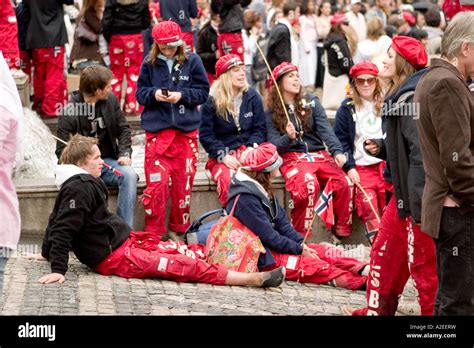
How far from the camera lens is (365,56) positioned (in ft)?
53.9

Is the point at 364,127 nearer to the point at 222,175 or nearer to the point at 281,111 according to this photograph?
the point at 281,111

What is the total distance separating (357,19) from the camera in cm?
1955

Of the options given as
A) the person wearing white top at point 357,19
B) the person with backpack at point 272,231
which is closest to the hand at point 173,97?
the person with backpack at point 272,231

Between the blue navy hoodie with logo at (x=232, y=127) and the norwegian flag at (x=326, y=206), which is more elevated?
the blue navy hoodie with logo at (x=232, y=127)

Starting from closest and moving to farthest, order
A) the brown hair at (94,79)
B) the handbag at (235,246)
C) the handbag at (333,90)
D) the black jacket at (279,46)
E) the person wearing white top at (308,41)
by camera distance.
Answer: the handbag at (235,246)
the brown hair at (94,79)
the black jacket at (279,46)
the handbag at (333,90)
the person wearing white top at (308,41)

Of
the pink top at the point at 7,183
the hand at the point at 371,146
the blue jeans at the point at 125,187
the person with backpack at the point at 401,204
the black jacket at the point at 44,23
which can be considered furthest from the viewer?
the black jacket at the point at 44,23

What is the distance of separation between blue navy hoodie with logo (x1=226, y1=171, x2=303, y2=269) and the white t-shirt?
5.33 feet

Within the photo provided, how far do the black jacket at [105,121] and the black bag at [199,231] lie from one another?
3.31 feet

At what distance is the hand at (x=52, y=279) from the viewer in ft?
28.5

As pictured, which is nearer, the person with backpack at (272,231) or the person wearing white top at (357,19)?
the person with backpack at (272,231)

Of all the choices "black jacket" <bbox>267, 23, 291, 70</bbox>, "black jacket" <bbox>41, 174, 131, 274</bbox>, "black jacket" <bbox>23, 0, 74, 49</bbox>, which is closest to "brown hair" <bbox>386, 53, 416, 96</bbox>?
"black jacket" <bbox>41, 174, 131, 274</bbox>

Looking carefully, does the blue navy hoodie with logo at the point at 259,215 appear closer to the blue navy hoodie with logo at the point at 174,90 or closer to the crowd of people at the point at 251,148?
the crowd of people at the point at 251,148

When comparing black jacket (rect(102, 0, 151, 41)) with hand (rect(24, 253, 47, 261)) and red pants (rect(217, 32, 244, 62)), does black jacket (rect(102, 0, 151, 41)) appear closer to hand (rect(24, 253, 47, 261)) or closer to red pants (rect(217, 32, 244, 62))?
red pants (rect(217, 32, 244, 62))
